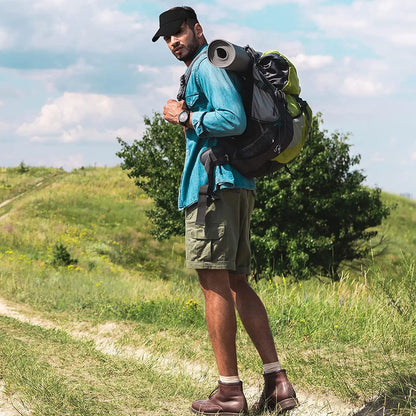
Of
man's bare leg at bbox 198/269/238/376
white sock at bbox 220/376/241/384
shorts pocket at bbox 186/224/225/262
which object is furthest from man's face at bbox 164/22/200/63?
white sock at bbox 220/376/241/384

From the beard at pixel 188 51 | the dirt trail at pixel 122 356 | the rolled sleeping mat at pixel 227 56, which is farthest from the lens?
the dirt trail at pixel 122 356

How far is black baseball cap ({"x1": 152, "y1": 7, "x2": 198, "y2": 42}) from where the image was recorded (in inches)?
145

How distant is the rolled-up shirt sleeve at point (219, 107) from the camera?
134 inches

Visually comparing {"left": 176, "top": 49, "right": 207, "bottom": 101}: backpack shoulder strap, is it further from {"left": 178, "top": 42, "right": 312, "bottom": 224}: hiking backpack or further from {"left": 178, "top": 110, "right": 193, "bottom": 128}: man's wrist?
{"left": 178, "top": 42, "right": 312, "bottom": 224}: hiking backpack

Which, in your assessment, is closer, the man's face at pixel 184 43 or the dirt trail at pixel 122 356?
the man's face at pixel 184 43

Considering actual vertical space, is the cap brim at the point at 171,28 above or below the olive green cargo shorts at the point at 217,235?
above

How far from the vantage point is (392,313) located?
5.79m

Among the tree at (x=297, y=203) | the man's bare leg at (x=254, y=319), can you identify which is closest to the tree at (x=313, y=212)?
the tree at (x=297, y=203)

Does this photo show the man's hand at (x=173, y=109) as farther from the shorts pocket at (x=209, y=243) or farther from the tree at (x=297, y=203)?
the tree at (x=297, y=203)

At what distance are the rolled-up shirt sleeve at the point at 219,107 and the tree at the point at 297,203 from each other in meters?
12.5

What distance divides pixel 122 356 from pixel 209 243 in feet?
9.69

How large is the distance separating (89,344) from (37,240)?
1698 centimetres

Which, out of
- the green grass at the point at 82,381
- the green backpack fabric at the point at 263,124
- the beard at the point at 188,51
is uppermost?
the beard at the point at 188,51


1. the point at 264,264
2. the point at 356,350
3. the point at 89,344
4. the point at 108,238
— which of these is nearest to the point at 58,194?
the point at 108,238
